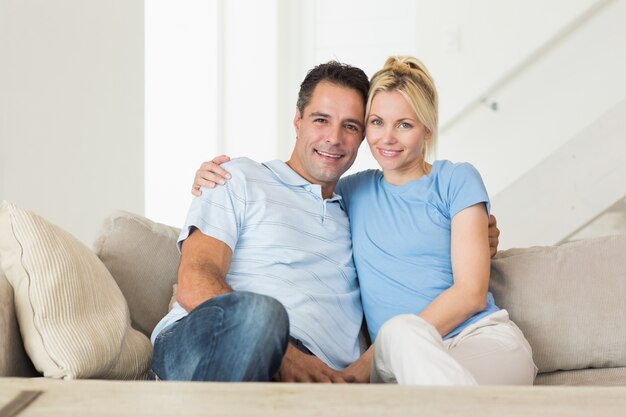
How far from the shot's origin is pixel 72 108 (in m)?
3.36

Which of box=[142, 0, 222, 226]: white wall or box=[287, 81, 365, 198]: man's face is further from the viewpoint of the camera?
box=[142, 0, 222, 226]: white wall

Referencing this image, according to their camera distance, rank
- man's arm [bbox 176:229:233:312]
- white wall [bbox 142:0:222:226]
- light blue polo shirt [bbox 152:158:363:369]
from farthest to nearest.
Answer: white wall [bbox 142:0:222:226] < light blue polo shirt [bbox 152:158:363:369] < man's arm [bbox 176:229:233:312]

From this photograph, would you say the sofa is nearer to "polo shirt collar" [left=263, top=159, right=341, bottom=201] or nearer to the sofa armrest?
the sofa armrest

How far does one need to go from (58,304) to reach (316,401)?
27.3 inches

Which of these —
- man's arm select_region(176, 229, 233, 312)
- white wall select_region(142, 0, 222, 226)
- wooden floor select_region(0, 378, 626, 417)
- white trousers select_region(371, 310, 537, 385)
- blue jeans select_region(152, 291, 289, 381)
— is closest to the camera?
wooden floor select_region(0, 378, 626, 417)

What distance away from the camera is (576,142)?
3357 mm

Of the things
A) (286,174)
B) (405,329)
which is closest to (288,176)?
(286,174)

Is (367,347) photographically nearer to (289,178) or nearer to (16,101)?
(289,178)

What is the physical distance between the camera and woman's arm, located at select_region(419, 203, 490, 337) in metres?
2.02

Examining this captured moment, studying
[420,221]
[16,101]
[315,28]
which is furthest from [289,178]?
[315,28]

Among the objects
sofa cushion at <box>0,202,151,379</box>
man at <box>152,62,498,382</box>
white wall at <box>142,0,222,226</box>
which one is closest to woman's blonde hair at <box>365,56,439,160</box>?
man at <box>152,62,498,382</box>

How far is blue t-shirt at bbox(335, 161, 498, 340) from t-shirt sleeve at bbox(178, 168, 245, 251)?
319mm

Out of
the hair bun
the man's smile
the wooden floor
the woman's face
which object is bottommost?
the wooden floor

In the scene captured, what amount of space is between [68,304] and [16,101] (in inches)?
62.6
